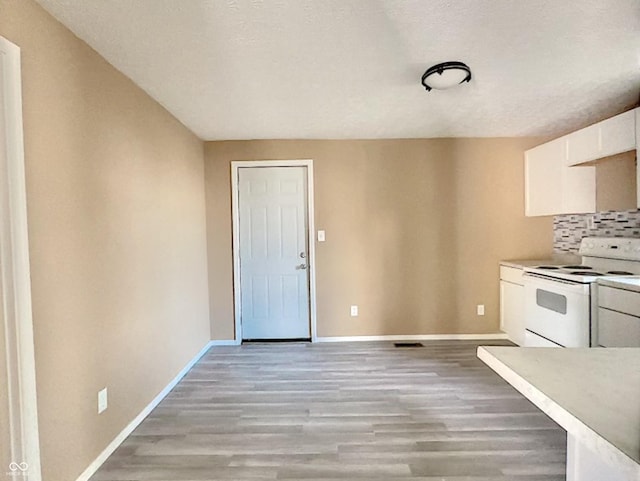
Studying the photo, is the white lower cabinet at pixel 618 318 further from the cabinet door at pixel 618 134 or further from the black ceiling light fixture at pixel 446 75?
the black ceiling light fixture at pixel 446 75

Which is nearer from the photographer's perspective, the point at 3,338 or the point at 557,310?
the point at 3,338

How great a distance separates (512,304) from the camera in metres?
3.63

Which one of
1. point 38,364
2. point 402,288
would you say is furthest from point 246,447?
point 402,288

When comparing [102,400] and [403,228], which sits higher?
[403,228]

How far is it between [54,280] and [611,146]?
154 inches

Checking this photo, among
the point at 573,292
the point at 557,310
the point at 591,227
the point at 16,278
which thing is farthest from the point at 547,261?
the point at 16,278

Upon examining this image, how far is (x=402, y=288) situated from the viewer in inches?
155

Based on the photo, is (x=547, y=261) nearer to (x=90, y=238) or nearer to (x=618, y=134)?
(x=618, y=134)

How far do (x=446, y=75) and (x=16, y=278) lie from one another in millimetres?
2533

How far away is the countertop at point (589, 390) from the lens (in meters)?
0.61

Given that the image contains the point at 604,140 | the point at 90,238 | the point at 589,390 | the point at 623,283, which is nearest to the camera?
the point at 589,390

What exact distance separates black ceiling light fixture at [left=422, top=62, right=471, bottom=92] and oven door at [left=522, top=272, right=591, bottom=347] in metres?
1.85

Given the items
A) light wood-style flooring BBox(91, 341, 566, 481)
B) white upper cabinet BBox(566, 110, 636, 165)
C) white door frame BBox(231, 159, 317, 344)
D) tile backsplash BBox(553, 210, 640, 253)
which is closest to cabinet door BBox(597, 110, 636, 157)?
white upper cabinet BBox(566, 110, 636, 165)

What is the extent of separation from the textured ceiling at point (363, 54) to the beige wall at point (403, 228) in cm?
73
